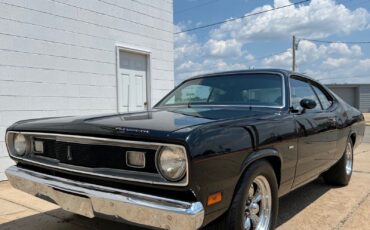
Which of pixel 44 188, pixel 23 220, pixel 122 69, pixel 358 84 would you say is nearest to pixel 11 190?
pixel 23 220

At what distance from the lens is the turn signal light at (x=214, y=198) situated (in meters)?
2.56

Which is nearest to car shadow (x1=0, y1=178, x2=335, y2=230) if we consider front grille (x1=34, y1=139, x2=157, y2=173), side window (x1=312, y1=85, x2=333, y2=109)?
front grille (x1=34, y1=139, x2=157, y2=173)

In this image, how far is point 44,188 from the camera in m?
3.13

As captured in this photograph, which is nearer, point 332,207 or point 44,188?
point 44,188

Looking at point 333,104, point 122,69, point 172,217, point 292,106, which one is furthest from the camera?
point 122,69

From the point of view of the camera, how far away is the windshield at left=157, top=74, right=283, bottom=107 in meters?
4.04

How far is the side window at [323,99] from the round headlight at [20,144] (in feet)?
11.2

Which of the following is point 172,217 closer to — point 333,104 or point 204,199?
point 204,199

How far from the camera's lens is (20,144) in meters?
3.59

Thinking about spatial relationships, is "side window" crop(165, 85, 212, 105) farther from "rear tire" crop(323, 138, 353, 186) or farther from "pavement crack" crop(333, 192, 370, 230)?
"rear tire" crop(323, 138, 353, 186)

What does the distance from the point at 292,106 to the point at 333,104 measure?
1.65 meters

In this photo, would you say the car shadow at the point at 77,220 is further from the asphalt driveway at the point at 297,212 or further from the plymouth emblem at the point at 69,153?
the plymouth emblem at the point at 69,153

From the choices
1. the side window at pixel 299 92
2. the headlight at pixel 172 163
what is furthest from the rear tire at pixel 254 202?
the side window at pixel 299 92

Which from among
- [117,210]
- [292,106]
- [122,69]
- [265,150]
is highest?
[122,69]
